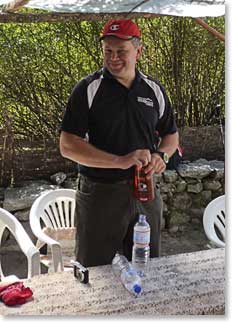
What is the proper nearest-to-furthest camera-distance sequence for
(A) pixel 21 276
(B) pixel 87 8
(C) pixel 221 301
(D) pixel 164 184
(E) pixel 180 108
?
1. (C) pixel 221 301
2. (A) pixel 21 276
3. (B) pixel 87 8
4. (D) pixel 164 184
5. (E) pixel 180 108

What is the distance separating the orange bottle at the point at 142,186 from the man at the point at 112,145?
2 centimetres

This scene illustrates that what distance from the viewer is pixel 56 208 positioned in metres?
1.52

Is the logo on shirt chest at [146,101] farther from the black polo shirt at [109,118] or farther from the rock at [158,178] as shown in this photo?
the rock at [158,178]

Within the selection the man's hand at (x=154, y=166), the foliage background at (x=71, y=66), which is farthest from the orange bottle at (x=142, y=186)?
the foliage background at (x=71, y=66)

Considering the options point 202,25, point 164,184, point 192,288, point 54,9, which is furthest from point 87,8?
point 192,288

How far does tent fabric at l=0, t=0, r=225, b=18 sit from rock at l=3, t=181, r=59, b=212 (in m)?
0.55

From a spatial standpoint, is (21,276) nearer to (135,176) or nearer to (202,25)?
(135,176)

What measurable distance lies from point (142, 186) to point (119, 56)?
1.05ft

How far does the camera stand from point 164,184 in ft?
4.77

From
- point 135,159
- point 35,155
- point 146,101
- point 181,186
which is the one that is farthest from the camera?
point 35,155

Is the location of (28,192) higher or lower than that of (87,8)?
lower

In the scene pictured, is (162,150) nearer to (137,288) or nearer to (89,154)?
(89,154)

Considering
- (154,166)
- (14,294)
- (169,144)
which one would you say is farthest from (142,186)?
(14,294)

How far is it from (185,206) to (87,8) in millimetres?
627
